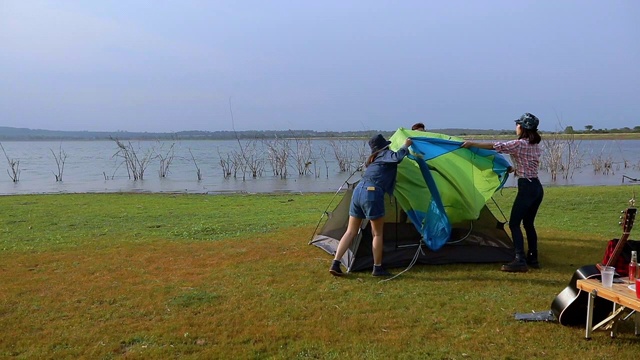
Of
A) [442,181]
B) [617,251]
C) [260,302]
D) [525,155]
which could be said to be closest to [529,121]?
[525,155]

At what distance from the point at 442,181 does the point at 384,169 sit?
4.56 ft

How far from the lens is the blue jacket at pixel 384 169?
22.1 feet

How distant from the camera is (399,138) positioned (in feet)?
25.8

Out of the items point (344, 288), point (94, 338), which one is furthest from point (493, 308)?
point (94, 338)

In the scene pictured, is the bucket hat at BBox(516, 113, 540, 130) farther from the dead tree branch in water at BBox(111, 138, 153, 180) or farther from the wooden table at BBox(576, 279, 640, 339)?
the dead tree branch in water at BBox(111, 138, 153, 180)

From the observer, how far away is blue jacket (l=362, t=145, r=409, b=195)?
6723 mm

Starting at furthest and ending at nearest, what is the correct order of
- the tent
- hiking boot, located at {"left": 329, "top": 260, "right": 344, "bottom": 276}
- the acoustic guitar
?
the tent, hiking boot, located at {"left": 329, "top": 260, "right": 344, "bottom": 276}, the acoustic guitar

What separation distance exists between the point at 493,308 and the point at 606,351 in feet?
4.16

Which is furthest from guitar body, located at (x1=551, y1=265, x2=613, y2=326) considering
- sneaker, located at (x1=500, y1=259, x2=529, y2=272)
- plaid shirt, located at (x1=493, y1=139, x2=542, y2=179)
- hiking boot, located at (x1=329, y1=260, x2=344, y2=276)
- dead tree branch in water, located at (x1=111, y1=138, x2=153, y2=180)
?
dead tree branch in water, located at (x1=111, y1=138, x2=153, y2=180)

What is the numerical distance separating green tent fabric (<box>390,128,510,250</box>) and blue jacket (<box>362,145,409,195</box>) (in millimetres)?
671

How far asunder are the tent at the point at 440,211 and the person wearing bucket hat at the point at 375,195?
33 cm

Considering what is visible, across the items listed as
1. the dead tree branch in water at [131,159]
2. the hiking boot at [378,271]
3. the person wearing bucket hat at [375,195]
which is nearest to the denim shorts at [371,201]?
the person wearing bucket hat at [375,195]

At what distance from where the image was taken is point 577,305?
4836 mm

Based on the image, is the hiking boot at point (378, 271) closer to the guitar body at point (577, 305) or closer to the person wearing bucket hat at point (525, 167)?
the person wearing bucket hat at point (525, 167)
